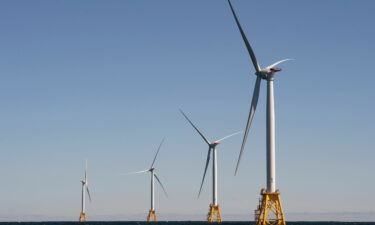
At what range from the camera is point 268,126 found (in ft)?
414

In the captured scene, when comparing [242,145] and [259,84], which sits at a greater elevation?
[259,84]

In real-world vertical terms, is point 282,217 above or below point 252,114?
below

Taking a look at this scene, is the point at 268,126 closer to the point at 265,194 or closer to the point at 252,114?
the point at 252,114

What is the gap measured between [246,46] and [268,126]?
55.3ft

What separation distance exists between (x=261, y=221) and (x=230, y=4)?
4074cm

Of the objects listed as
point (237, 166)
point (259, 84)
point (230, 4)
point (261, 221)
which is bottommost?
point (261, 221)

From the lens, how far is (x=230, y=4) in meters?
124

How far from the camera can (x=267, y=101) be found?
127m

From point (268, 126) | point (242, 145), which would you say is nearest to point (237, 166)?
point (242, 145)

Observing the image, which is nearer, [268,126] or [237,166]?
[237,166]

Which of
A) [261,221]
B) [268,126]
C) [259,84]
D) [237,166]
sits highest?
[259,84]

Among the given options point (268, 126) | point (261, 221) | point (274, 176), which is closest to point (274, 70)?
point (268, 126)

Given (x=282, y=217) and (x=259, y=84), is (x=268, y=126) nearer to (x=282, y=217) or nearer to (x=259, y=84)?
(x=259, y=84)

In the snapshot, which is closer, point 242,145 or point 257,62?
point 242,145
